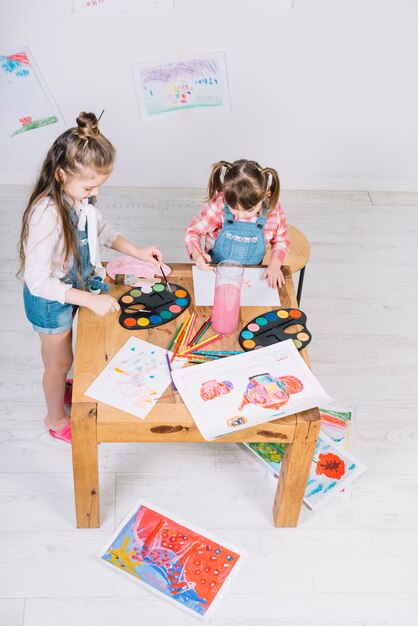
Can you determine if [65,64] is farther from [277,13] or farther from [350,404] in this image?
[350,404]

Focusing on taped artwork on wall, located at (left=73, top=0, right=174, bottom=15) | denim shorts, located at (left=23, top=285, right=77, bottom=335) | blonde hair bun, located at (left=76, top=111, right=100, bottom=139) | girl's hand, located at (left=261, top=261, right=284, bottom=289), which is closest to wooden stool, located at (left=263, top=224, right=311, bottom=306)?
girl's hand, located at (left=261, top=261, right=284, bottom=289)

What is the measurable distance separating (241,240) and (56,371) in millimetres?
682

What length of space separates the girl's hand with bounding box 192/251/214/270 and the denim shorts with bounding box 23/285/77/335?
389 mm

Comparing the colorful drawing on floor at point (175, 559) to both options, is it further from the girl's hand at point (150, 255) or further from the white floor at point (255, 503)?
the girl's hand at point (150, 255)

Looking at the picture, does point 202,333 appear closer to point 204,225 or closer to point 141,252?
point 141,252

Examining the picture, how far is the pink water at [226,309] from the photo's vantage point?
1.73 metres

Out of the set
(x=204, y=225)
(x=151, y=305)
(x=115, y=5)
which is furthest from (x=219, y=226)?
(x=115, y=5)

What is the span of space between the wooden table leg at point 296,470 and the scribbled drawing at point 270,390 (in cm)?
6

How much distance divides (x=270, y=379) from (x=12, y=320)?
1258 millimetres

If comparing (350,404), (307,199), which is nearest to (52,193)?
(350,404)

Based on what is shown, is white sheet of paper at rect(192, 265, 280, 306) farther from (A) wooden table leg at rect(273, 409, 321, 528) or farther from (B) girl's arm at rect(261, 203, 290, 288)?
(A) wooden table leg at rect(273, 409, 321, 528)

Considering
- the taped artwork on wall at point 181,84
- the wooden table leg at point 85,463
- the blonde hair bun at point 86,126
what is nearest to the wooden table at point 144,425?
the wooden table leg at point 85,463

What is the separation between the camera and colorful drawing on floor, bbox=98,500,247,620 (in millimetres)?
1757

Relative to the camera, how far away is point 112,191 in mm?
3209
